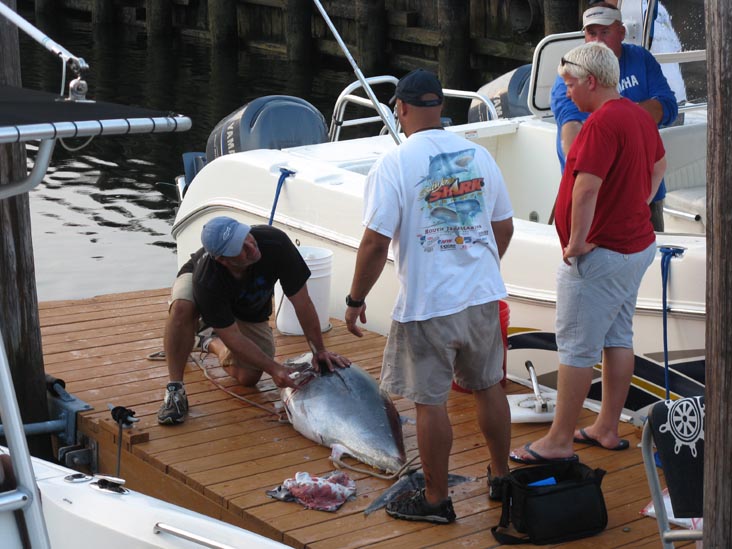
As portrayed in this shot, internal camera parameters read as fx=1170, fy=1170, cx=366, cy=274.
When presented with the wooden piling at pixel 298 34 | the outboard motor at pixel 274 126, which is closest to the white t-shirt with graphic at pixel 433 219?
the outboard motor at pixel 274 126

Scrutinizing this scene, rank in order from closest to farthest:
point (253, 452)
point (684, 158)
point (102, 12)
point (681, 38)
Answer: point (253, 452), point (681, 38), point (684, 158), point (102, 12)

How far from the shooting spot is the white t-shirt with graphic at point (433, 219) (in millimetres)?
3922

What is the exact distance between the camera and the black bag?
406cm

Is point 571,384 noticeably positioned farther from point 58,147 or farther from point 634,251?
point 58,147

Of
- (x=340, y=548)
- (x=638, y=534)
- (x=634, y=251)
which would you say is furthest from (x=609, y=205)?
(x=340, y=548)

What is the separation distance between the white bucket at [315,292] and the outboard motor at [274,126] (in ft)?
5.90

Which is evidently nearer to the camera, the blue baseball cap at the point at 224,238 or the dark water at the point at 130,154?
the blue baseball cap at the point at 224,238

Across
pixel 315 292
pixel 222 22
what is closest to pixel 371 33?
pixel 222 22

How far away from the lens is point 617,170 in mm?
4230

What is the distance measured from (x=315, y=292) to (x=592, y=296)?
83.2 inches

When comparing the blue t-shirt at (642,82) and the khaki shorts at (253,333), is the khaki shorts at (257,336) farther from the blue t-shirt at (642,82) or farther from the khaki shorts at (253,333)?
the blue t-shirt at (642,82)

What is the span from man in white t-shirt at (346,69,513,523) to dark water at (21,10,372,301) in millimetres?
7908

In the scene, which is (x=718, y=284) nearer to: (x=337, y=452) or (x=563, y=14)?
(x=337, y=452)

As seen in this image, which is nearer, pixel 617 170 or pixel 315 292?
pixel 617 170
